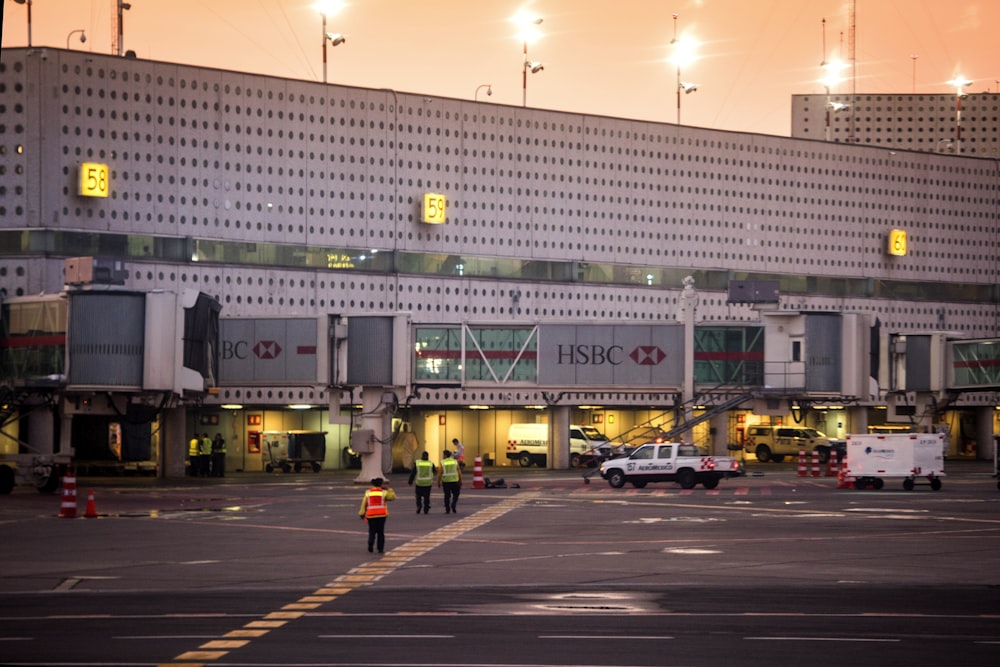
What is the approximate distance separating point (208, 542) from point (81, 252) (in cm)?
3277

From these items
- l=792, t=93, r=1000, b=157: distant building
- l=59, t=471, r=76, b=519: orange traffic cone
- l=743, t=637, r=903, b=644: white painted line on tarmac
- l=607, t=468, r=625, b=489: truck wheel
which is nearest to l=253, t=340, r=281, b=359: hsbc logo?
l=607, t=468, r=625, b=489: truck wheel

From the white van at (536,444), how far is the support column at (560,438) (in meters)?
0.61

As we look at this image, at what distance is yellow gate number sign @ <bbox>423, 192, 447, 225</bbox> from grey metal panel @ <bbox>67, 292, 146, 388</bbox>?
20.9m

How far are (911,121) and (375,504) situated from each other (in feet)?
440

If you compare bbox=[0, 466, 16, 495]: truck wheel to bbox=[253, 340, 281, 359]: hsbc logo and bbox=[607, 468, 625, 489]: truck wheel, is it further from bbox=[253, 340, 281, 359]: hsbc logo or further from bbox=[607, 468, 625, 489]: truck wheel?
bbox=[607, 468, 625, 489]: truck wheel

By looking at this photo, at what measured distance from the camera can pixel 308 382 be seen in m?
59.6

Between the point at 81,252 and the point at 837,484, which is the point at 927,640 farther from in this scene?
the point at 81,252

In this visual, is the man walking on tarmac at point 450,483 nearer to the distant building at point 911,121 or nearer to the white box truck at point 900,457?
the white box truck at point 900,457

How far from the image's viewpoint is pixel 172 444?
6322 centimetres

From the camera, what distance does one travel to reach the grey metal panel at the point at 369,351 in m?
57.9

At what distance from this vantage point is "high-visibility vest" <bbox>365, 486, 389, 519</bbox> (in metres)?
28.9

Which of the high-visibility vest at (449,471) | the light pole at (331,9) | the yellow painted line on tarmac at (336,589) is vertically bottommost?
the yellow painted line on tarmac at (336,589)

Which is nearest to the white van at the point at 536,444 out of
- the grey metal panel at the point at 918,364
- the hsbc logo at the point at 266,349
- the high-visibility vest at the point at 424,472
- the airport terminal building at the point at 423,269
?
the airport terminal building at the point at 423,269

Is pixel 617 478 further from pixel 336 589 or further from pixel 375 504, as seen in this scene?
pixel 336 589
